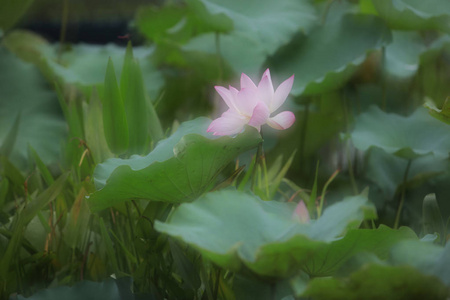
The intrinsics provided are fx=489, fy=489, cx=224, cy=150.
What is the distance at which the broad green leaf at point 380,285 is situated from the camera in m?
0.36

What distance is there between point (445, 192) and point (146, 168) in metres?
0.64

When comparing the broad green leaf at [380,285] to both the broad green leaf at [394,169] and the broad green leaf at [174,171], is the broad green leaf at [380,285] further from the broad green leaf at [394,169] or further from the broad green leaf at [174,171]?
the broad green leaf at [394,169]

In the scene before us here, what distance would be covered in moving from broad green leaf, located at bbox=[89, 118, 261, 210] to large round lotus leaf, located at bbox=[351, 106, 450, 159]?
355 mm

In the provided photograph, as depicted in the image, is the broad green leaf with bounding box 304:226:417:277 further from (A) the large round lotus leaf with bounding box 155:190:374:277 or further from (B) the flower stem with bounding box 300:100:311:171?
(B) the flower stem with bounding box 300:100:311:171

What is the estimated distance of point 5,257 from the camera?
60cm

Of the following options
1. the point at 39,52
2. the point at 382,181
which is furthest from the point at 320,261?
the point at 39,52

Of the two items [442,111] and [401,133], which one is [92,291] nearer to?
[442,111]

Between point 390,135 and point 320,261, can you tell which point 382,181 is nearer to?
point 390,135

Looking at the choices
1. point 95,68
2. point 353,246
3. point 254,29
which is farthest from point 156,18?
point 353,246

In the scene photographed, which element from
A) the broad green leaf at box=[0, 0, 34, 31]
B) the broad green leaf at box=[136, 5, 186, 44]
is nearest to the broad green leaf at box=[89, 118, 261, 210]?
the broad green leaf at box=[0, 0, 34, 31]

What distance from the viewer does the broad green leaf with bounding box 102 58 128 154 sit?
668 mm

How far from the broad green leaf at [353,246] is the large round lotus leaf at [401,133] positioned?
308 millimetres

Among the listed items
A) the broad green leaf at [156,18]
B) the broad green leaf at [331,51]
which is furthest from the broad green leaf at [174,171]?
the broad green leaf at [156,18]

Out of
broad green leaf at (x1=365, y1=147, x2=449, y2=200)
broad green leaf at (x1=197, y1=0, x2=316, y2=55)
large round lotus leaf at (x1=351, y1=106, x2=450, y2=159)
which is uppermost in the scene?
broad green leaf at (x1=197, y1=0, x2=316, y2=55)
